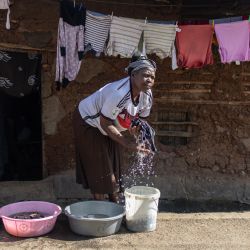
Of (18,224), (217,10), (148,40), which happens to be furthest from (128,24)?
(18,224)

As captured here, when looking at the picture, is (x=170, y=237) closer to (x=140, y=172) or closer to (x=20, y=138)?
(x=140, y=172)

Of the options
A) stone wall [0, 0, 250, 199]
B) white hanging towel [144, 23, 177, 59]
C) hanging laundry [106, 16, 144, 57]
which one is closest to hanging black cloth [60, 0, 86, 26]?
hanging laundry [106, 16, 144, 57]

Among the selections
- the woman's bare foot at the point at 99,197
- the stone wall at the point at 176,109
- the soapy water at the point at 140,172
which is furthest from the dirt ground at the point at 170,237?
the stone wall at the point at 176,109

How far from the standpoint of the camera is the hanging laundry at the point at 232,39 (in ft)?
17.3

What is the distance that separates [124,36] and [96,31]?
1.04ft

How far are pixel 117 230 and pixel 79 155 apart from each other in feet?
2.64

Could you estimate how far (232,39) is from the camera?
17.3 ft

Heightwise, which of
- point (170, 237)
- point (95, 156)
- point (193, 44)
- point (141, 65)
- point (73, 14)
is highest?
point (73, 14)

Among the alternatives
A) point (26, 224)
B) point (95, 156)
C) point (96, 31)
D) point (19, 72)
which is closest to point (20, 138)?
point (19, 72)

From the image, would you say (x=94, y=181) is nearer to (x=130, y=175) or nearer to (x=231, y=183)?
(x=130, y=175)

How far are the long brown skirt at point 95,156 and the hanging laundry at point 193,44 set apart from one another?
1479mm

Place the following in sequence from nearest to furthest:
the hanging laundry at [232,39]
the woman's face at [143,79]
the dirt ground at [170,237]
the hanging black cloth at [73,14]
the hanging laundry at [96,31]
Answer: the woman's face at [143,79] < the dirt ground at [170,237] < the hanging black cloth at [73,14] < the hanging laundry at [96,31] < the hanging laundry at [232,39]

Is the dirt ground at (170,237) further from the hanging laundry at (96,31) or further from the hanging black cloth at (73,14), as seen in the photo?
the hanging black cloth at (73,14)

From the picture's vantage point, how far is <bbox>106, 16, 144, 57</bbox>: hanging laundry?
17.0ft
